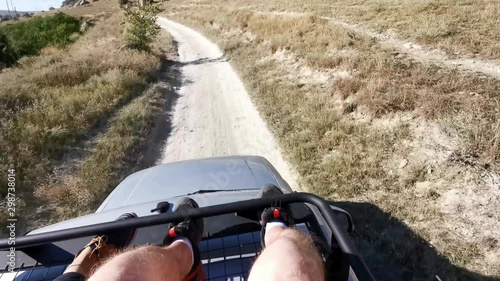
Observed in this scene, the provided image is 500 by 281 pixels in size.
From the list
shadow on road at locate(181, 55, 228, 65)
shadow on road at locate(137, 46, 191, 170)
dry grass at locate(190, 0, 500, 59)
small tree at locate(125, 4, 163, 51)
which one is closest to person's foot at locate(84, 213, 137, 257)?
shadow on road at locate(137, 46, 191, 170)

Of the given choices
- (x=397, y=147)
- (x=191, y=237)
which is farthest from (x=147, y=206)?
(x=397, y=147)

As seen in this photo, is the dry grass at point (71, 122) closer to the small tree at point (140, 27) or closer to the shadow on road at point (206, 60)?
the shadow on road at point (206, 60)

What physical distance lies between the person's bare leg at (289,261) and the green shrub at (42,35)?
89.9 ft

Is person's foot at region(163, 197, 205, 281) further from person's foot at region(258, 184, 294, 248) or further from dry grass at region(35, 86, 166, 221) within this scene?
dry grass at region(35, 86, 166, 221)

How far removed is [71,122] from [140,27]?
10487 mm

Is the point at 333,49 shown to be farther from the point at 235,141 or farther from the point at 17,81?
the point at 17,81

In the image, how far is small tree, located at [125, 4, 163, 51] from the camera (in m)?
17.8

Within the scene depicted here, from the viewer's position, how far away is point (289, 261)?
1.68 metres

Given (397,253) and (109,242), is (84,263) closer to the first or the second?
(109,242)

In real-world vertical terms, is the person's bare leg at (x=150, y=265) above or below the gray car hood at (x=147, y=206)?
above

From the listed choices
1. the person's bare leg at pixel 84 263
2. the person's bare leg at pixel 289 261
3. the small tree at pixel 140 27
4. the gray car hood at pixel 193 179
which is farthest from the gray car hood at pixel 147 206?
the small tree at pixel 140 27

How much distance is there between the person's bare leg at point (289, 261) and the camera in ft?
5.27

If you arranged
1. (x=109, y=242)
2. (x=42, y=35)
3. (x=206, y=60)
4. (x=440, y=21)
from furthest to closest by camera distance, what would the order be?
1. (x=42, y=35)
2. (x=206, y=60)
3. (x=440, y=21)
4. (x=109, y=242)

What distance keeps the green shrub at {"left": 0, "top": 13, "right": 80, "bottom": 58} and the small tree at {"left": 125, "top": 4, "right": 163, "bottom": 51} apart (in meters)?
10.8
